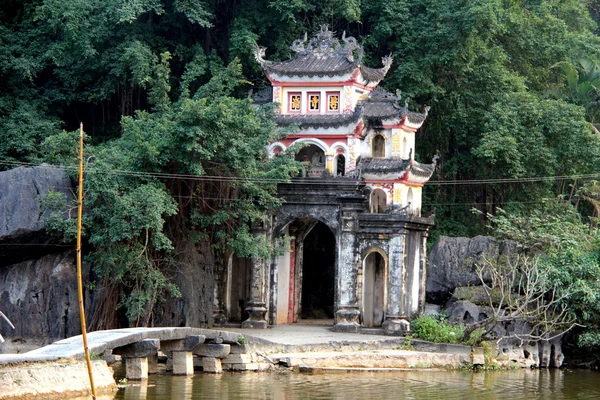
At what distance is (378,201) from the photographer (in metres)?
35.1

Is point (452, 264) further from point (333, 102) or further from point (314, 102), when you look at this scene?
point (314, 102)

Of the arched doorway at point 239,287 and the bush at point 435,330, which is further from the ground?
the arched doorway at point 239,287

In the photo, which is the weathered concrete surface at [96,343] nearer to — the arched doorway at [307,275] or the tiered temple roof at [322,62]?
the arched doorway at [307,275]

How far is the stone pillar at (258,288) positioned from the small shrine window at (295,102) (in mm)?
3931

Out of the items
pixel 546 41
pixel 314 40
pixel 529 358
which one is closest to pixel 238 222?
pixel 314 40

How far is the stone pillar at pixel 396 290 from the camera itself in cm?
3203

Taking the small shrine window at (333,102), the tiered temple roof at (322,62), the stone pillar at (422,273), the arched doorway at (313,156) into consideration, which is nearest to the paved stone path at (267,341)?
the stone pillar at (422,273)

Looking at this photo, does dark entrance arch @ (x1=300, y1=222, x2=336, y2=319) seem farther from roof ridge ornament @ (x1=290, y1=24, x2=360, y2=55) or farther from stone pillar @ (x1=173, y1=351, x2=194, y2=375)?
stone pillar @ (x1=173, y1=351, x2=194, y2=375)

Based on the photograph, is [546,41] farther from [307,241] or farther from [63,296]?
[63,296]

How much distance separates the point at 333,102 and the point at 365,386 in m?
11.8

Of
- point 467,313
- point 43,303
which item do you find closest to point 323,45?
point 467,313

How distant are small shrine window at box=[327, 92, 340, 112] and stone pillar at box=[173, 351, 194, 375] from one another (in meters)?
→ 11.6

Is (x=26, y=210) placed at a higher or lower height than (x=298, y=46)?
lower

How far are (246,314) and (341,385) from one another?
33.6ft
